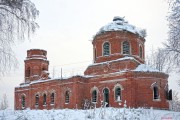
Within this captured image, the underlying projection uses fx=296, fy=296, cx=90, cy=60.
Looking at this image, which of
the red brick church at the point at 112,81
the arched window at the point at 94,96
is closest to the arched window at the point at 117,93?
the red brick church at the point at 112,81

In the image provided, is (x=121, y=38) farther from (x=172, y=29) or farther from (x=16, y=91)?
(x=172, y=29)

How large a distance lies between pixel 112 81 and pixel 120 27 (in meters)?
6.34

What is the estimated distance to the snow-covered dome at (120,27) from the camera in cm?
3198

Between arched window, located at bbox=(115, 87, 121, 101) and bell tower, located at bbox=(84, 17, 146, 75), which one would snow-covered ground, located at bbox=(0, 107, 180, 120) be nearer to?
arched window, located at bbox=(115, 87, 121, 101)

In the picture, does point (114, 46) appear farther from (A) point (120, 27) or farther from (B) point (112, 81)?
(B) point (112, 81)

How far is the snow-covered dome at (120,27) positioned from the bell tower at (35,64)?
10.1 meters

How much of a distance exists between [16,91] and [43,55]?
6.01m

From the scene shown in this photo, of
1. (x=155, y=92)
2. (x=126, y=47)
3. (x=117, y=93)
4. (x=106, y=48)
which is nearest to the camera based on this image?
(x=155, y=92)

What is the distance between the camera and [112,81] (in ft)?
96.5

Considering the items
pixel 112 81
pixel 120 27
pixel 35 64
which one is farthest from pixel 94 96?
pixel 35 64

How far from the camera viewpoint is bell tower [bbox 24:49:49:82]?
39.0 m

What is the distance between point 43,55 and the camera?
39906 millimetres

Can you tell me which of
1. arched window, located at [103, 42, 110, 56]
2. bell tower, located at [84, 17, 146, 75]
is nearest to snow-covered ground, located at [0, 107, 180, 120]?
bell tower, located at [84, 17, 146, 75]

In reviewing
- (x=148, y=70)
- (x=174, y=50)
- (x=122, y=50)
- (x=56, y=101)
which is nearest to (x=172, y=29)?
(x=174, y=50)
